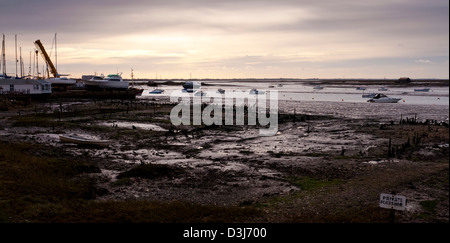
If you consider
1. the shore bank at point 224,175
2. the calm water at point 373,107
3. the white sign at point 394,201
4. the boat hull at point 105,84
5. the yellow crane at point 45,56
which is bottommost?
the shore bank at point 224,175

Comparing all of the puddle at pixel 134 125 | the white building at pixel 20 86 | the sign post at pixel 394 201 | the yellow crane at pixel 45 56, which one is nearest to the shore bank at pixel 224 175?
the puddle at pixel 134 125

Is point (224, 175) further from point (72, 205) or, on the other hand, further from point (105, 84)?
point (105, 84)

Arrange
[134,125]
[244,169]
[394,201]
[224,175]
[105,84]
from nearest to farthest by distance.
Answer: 1. [394,201]
2. [224,175]
3. [244,169]
4. [134,125]
5. [105,84]

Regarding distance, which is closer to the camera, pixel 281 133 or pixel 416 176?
pixel 416 176

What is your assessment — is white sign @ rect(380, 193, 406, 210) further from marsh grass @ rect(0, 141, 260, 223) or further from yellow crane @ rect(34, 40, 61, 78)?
yellow crane @ rect(34, 40, 61, 78)

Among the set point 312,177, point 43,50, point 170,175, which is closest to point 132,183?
point 170,175

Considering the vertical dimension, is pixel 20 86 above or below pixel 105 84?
below

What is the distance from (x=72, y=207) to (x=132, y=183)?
486 centimetres

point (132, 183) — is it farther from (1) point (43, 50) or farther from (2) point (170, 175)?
(1) point (43, 50)

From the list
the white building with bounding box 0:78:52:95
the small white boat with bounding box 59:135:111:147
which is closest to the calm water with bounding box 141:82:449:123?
the small white boat with bounding box 59:135:111:147

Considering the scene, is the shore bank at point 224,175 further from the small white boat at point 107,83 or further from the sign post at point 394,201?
the small white boat at point 107,83

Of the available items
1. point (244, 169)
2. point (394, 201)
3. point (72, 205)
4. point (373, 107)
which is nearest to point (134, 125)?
point (244, 169)

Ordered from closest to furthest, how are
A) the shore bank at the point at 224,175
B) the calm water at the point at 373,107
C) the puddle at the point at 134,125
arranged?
the shore bank at the point at 224,175 < the puddle at the point at 134,125 < the calm water at the point at 373,107
